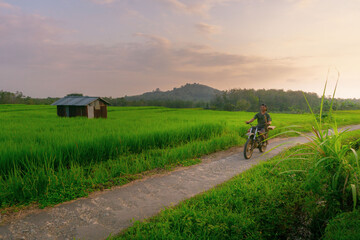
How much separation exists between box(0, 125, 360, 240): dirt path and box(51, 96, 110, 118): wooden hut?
700 inches

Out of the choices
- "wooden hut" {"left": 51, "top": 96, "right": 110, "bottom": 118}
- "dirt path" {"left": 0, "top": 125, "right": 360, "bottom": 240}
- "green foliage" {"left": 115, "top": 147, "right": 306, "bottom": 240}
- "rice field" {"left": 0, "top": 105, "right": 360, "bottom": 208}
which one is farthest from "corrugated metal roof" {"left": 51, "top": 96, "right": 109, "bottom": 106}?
"green foliage" {"left": 115, "top": 147, "right": 306, "bottom": 240}

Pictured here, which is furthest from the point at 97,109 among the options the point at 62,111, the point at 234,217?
the point at 234,217

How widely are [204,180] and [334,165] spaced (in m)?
2.85

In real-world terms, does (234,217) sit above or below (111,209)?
above

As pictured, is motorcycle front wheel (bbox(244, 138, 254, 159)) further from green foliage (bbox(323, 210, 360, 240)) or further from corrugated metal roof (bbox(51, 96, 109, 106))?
corrugated metal roof (bbox(51, 96, 109, 106))

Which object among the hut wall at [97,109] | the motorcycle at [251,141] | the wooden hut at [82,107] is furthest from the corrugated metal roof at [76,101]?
the motorcycle at [251,141]

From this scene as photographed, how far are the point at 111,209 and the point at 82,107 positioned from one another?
19352 mm

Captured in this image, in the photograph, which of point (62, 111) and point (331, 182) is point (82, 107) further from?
point (331, 182)

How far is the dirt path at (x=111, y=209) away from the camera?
3.26 metres

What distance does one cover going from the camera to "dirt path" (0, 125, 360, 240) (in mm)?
3256

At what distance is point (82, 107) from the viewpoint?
21156mm

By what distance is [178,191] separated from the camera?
183 inches

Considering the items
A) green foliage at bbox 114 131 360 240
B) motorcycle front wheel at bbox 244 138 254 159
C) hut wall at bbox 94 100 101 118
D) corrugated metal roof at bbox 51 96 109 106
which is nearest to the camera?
green foliage at bbox 114 131 360 240

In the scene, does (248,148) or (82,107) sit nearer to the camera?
(248,148)
